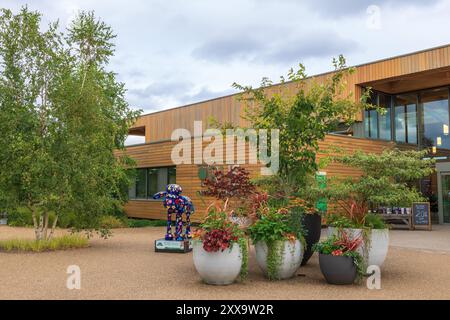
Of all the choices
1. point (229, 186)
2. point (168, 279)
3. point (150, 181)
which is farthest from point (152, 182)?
point (168, 279)

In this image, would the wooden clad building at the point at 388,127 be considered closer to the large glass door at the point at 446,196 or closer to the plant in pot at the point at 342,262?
the large glass door at the point at 446,196

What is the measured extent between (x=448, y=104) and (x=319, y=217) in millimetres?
13948

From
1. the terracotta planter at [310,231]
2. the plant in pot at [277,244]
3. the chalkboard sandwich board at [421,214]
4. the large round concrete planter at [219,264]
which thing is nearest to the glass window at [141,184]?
the chalkboard sandwich board at [421,214]

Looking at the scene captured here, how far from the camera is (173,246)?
10.7m

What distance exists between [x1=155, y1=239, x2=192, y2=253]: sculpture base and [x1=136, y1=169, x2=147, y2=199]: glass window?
11724 millimetres

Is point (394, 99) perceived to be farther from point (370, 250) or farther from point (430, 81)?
point (370, 250)

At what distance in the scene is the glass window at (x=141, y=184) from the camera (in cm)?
2242

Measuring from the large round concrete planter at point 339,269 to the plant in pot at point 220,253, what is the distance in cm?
125

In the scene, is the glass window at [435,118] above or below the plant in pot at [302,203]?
above

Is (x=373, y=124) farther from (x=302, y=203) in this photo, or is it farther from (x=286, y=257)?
(x=286, y=257)

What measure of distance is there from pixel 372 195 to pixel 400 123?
46.9 feet

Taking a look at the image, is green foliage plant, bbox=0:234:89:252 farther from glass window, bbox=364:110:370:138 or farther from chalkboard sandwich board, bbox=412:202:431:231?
glass window, bbox=364:110:370:138

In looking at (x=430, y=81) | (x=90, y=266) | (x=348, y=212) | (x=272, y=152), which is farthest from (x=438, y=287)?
(x=430, y=81)

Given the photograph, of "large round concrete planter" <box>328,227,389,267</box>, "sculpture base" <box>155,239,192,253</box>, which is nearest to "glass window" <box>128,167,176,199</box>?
"sculpture base" <box>155,239,192,253</box>
